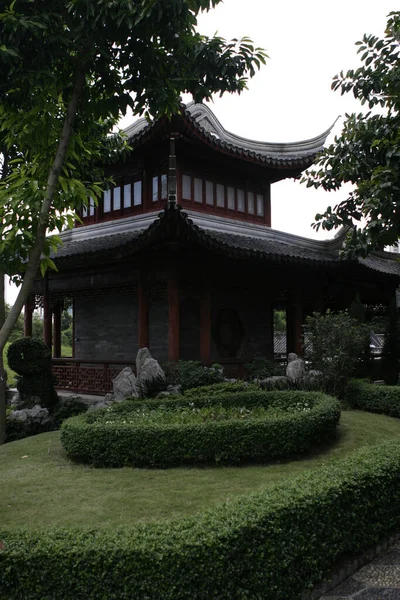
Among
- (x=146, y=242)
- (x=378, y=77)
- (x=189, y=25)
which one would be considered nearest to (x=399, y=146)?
(x=378, y=77)

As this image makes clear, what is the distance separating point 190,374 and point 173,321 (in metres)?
1.67

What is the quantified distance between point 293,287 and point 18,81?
11.6m

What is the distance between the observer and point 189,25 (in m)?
5.92

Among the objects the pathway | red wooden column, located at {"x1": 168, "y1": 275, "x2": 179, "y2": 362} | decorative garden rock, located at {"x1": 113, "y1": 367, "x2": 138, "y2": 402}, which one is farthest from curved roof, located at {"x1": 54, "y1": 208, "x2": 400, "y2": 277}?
the pathway

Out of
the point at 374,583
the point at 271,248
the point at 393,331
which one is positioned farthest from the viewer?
the point at 393,331

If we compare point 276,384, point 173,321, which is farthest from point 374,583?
point 173,321

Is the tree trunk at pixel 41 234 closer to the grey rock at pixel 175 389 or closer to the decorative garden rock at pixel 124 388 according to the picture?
the decorative garden rock at pixel 124 388

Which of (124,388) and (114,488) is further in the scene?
(124,388)

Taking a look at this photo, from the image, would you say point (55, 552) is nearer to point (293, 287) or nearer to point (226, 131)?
point (293, 287)

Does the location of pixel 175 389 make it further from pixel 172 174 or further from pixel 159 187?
pixel 159 187

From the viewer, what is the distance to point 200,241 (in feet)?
37.3

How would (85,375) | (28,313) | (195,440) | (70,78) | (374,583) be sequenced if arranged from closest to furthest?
(374,583), (70,78), (195,440), (85,375), (28,313)

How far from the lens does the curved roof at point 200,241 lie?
11.1 metres

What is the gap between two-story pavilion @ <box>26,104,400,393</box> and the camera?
523 inches
